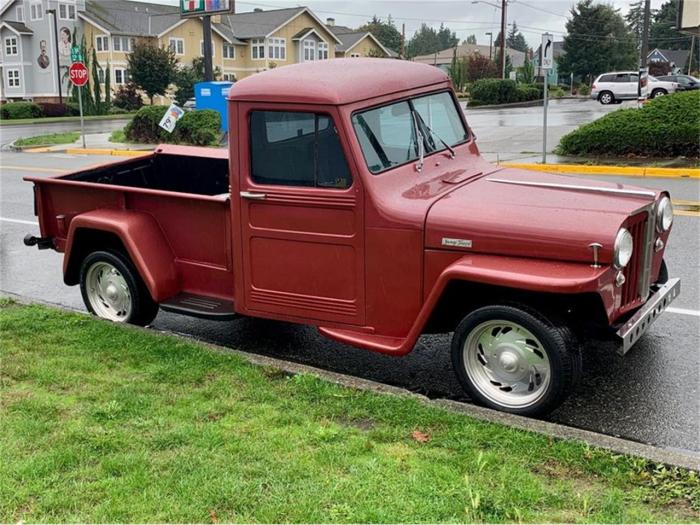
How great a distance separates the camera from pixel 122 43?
62406 mm

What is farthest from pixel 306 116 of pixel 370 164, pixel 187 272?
pixel 187 272

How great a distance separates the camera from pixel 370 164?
4.62 metres

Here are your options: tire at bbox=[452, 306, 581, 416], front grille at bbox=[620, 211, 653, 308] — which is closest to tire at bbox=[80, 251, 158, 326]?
tire at bbox=[452, 306, 581, 416]

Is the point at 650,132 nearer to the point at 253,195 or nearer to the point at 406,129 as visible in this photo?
the point at 406,129

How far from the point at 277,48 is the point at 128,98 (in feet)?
62.1

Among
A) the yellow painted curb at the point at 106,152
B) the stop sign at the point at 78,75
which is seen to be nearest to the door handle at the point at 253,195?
the yellow painted curb at the point at 106,152

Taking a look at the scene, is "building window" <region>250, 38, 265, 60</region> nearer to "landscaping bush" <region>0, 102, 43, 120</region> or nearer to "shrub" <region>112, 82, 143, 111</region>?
"shrub" <region>112, 82, 143, 111</region>

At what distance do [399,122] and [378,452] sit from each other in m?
2.26

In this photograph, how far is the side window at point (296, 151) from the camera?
4.64m

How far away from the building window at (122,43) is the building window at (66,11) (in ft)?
14.2

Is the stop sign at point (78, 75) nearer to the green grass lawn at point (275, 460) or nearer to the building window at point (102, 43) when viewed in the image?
the green grass lawn at point (275, 460)

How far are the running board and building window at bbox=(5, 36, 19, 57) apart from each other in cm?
6553

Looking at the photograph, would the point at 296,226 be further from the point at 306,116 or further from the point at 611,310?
the point at 611,310

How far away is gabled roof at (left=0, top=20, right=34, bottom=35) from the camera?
62.2m
